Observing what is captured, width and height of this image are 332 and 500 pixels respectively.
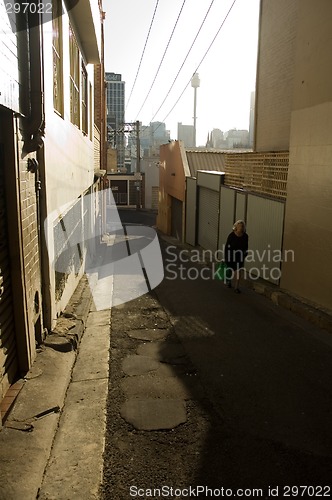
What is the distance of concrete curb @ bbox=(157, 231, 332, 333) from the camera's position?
711 cm

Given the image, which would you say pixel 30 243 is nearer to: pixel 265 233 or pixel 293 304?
pixel 293 304

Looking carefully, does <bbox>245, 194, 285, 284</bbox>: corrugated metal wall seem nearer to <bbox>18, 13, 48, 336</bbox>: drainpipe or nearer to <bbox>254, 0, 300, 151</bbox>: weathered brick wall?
<bbox>254, 0, 300, 151</bbox>: weathered brick wall

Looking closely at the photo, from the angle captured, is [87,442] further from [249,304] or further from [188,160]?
[188,160]

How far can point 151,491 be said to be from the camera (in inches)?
131

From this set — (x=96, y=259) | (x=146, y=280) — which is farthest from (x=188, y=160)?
(x=146, y=280)

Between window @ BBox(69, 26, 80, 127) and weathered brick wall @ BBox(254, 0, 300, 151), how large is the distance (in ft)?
18.0

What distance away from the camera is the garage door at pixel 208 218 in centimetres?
1459

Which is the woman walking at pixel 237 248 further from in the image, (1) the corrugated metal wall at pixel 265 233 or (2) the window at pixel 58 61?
(2) the window at pixel 58 61

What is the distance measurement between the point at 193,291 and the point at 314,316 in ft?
10.6

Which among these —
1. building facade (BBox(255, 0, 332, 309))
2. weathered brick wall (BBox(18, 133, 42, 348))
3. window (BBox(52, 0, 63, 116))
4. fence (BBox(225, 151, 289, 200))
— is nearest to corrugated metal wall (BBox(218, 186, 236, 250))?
fence (BBox(225, 151, 289, 200))

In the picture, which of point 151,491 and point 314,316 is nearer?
point 151,491

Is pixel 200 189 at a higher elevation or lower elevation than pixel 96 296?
higher

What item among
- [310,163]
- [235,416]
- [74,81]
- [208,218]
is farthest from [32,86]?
[208,218]

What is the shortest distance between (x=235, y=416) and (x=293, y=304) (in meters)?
4.03
